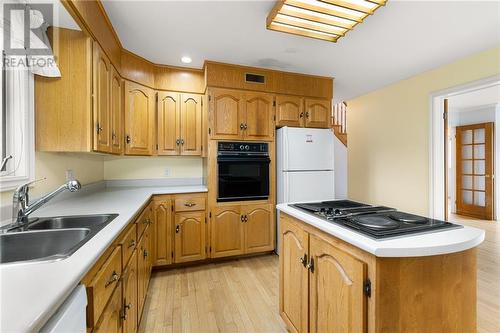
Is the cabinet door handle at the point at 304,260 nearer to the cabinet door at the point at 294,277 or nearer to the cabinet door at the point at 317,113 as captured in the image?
the cabinet door at the point at 294,277

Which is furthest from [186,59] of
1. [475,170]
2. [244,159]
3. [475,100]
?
[475,170]

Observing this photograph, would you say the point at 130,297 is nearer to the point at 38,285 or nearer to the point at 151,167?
the point at 38,285

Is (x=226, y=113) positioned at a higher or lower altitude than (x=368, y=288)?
higher

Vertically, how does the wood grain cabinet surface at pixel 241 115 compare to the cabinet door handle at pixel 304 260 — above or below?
above

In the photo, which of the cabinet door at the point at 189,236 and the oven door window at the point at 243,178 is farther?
the oven door window at the point at 243,178

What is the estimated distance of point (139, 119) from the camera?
2.61 metres

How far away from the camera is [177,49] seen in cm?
241

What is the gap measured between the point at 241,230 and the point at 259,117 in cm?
141

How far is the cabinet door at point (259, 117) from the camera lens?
2.83 metres

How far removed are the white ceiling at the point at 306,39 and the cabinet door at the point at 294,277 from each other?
1.67 meters

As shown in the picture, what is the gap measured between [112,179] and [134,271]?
182 cm

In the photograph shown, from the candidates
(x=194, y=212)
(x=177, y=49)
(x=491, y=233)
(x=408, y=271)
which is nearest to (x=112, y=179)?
(x=194, y=212)

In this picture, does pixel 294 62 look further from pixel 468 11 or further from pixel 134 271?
pixel 134 271

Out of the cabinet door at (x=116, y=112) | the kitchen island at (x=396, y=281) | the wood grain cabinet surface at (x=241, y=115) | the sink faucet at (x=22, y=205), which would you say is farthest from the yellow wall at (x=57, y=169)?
the kitchen island at (x=396, y=281)
